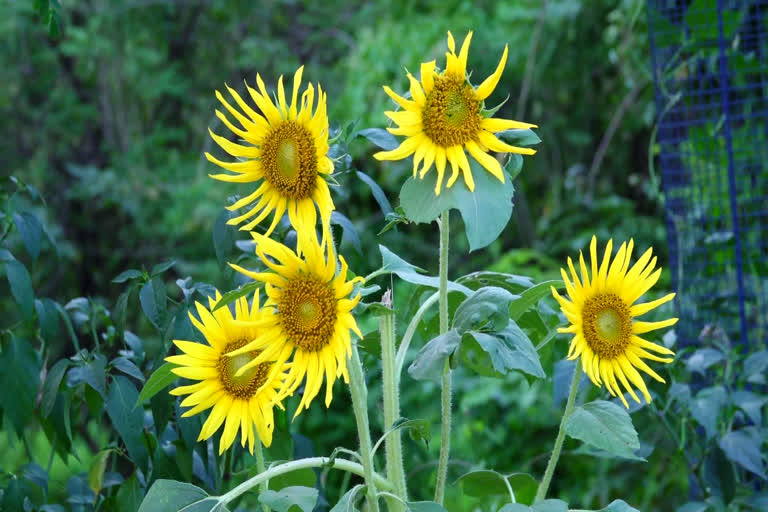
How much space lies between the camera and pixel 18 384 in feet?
3.51

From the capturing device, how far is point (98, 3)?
4070mm

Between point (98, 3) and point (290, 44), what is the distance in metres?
0.88

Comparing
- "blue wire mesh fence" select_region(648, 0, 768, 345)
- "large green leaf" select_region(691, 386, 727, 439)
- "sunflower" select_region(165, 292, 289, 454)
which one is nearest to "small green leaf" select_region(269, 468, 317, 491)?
"sunflower" select_region(165, 292, 289, 454)

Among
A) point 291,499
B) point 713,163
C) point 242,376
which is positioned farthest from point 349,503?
point 713,163

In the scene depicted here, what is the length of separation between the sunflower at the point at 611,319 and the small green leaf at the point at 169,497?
373mm

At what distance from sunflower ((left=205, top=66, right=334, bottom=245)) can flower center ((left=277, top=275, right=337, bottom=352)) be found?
0.17 feet

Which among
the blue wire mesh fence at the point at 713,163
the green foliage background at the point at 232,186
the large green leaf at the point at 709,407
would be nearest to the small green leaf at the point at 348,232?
the green foliage background at the point at 232,186

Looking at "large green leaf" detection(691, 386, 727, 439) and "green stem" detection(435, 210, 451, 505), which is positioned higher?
"green stem" detection(435, 210, 451, 505)

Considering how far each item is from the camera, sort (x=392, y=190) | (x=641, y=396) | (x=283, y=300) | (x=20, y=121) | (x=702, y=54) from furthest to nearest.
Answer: (x=20, y=121)
(x=392, y=190)
(x=702, y=54)
(x=641, y=396)
(x=283, y=300)

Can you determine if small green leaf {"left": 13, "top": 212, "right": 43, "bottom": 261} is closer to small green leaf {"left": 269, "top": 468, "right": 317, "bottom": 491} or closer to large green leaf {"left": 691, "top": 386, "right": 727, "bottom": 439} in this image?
small green leaf {"left": 269, "top": 468, "right": 317, "bottom": 491}

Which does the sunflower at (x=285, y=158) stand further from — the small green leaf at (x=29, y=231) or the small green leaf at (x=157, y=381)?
the small green leaf at (x=29, y=231)

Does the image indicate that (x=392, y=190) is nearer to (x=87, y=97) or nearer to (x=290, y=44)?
(x=290, y=44)

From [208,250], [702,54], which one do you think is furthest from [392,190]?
[702,54]

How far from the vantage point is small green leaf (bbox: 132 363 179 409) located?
88 cm
